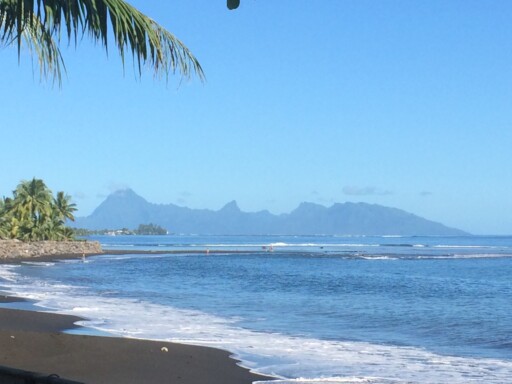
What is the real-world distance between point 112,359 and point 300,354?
343 cm

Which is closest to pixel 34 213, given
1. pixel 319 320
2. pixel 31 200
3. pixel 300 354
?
pixel 31 200

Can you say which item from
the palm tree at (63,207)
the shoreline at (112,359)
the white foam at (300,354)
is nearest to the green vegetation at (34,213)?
the palm tree at (63,207)

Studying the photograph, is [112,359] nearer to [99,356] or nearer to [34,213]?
[99,356]

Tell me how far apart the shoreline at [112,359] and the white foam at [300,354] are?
619 millimetres

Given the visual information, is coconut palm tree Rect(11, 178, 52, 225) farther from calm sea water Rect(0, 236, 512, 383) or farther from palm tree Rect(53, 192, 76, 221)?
calm sea water Rect(0, 236, 512, 383)

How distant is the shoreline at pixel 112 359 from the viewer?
11.0 meters

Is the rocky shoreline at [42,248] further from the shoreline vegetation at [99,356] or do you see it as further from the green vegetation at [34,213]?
the shoreline vegetation at [99,356]

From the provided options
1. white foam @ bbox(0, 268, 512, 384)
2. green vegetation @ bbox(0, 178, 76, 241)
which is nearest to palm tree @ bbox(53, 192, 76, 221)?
green vegetation @ bbox(0, 178, 76, 241)

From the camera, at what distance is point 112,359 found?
482 inches

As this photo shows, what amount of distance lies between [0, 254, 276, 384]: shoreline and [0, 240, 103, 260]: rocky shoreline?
47.5m

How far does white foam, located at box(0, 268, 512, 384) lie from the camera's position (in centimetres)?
1191

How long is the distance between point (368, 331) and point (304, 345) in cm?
380

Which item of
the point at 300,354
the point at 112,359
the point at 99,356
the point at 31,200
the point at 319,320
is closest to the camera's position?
the point at 112,359

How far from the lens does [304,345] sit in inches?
596
